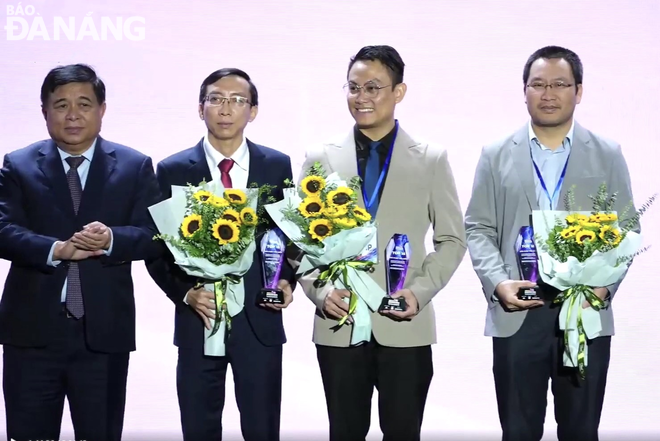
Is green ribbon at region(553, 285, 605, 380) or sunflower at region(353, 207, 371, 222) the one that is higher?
sunflower at region(353, 207, 371, 222)

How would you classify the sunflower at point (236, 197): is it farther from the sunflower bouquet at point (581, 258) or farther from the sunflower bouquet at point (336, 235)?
the sunflower bouquet at point (581, 258)

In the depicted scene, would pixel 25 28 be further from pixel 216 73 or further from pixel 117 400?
pixel 117 400

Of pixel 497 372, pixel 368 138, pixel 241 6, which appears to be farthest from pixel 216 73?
pixel 497 372

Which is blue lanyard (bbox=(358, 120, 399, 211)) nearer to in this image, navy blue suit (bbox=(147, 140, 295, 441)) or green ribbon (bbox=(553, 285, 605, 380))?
navy blue suit (bbox=(147, 140, 295, 441))

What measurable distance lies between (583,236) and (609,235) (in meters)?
0.09

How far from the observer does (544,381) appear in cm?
372

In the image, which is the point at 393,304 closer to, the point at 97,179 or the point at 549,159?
the point at 549,159

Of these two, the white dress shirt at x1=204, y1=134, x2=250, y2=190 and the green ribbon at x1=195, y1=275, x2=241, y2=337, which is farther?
the white dress shirt at x1=204, y1=134, x2=250, y2=190

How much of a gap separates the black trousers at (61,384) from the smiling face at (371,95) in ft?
4.24

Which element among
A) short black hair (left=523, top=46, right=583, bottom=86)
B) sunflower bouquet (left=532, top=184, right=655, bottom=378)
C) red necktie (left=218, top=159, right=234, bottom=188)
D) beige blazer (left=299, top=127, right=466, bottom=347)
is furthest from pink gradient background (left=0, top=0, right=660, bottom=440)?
sunflower bouquet (left=532, top=184, right=655, bottom=378)

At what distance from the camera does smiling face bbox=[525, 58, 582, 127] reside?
12.5ft

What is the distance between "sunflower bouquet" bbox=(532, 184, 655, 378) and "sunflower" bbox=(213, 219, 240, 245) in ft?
3.56

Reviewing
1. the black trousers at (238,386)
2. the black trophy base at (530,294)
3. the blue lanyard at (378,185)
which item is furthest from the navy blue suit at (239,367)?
the black trophy base at (530,294)

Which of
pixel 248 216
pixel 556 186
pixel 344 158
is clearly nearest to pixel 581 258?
pixel 556 186
